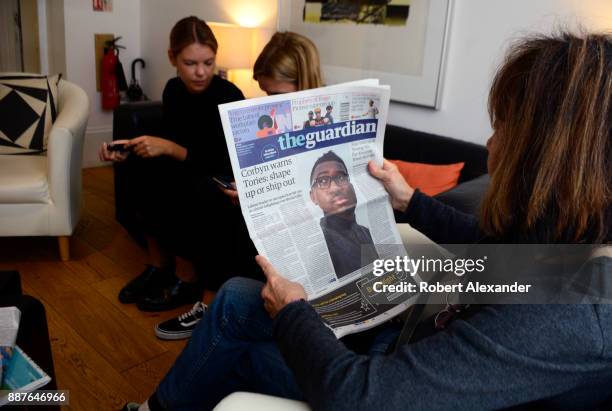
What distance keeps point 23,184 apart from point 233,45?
4.48ft

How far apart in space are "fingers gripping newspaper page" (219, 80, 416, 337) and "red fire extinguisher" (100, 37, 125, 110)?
324cm

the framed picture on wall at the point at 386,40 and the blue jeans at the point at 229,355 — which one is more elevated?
the framed picture on wall at the point at 386,40

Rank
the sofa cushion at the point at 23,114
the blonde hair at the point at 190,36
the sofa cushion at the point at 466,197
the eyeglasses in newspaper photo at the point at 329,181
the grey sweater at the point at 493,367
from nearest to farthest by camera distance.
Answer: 1. the grey sweater at the point at 493,367
2. the eyeglasses in newspaper photo at the point at 329,181
3. the sofa cushion at the point at 466,197
4. the blonde hair at the point at 190,36
5. the sofa cushion at the point at 23,114

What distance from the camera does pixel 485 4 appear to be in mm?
2148

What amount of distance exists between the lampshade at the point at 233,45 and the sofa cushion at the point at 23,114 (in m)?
0.94

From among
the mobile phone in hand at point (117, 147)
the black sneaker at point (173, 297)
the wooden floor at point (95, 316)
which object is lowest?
the wooden floor at point (95, 316)

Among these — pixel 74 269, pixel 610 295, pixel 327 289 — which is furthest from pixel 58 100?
pixel 610 295

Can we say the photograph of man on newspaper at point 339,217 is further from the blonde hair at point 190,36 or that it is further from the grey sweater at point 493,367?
the blonde hair at point 190,36

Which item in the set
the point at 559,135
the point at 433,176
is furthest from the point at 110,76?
the point at 559,135

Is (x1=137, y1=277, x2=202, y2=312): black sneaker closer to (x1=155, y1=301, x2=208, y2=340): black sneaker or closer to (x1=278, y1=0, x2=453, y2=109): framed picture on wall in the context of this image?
(x1=155, y1=301, x2=208, y2=340): black sneaker

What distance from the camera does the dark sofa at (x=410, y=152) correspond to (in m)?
1.70

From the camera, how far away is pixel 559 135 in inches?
25.2

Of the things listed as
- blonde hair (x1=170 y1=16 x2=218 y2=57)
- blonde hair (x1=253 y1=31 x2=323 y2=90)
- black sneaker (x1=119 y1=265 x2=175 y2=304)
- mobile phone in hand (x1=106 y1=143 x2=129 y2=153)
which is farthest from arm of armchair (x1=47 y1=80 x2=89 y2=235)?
blonde hair (x1=253 y1=31 x2=323 y2=90)

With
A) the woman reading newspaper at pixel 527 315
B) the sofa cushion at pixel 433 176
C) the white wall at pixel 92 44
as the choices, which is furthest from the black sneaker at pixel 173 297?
the white wall at pixel 92 44
